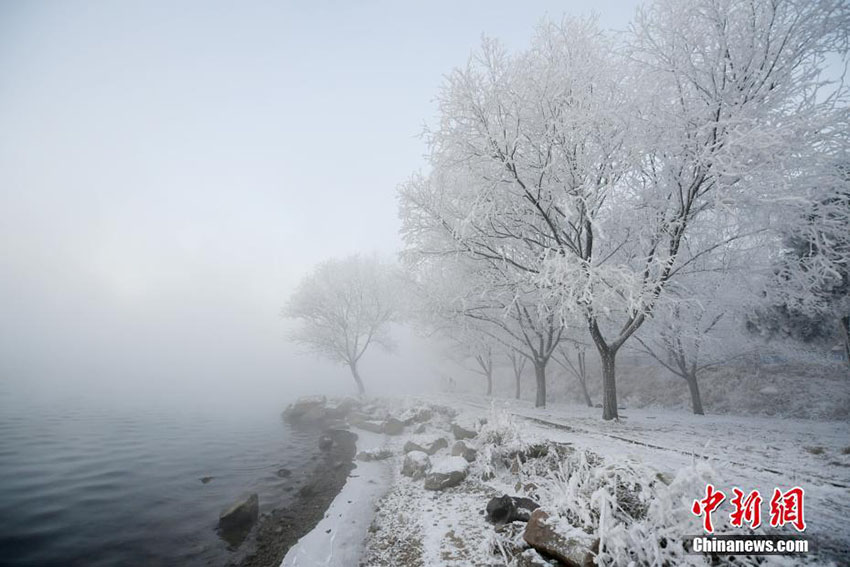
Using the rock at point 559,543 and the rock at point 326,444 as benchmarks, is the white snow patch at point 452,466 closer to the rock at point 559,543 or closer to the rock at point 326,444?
the rock at point 559,543

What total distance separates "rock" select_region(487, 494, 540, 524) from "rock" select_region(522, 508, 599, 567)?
2.53 ft

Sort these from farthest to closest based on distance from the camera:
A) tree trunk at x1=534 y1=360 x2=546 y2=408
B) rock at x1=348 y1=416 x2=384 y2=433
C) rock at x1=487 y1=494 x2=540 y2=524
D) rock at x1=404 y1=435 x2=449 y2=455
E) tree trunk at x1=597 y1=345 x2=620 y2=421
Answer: rock at x1=348 y1=416 x2=384 y2=433 < tree trunk at x1=534 y1=360 x2=546 y2=408 < rock at x1=404 y1=435 x2=449 y2=455 < tree trunk at x1=597 y1=345 x2=620 y2=421 < rock at x1=487 y1=494 x2=540 y2=524

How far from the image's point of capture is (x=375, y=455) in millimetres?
11875

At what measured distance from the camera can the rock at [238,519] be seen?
306 inches

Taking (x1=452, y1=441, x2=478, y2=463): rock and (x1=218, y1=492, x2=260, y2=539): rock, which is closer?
(x1=218, y1=492, x2=260, y2=539): rock

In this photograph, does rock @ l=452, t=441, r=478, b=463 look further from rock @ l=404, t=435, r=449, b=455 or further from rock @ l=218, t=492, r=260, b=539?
rock @ l=218, t=492, r=260, b=539

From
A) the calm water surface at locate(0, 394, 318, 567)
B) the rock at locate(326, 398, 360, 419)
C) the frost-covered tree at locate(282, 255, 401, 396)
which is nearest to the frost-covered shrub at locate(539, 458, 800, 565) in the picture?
A: the calm water surface at locate(0, 394, 318, 567)

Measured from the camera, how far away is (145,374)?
189 ft

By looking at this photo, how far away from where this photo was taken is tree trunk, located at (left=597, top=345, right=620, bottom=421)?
1076 cm

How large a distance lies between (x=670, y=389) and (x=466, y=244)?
21200 millimetres

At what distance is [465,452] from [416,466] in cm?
143

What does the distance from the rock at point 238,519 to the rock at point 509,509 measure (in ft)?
19.8

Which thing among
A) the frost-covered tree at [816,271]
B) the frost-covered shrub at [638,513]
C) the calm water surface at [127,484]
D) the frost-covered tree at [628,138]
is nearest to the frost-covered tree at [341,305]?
the calm water surface at [127,484]

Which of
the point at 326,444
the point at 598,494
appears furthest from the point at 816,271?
the point at 326,444
